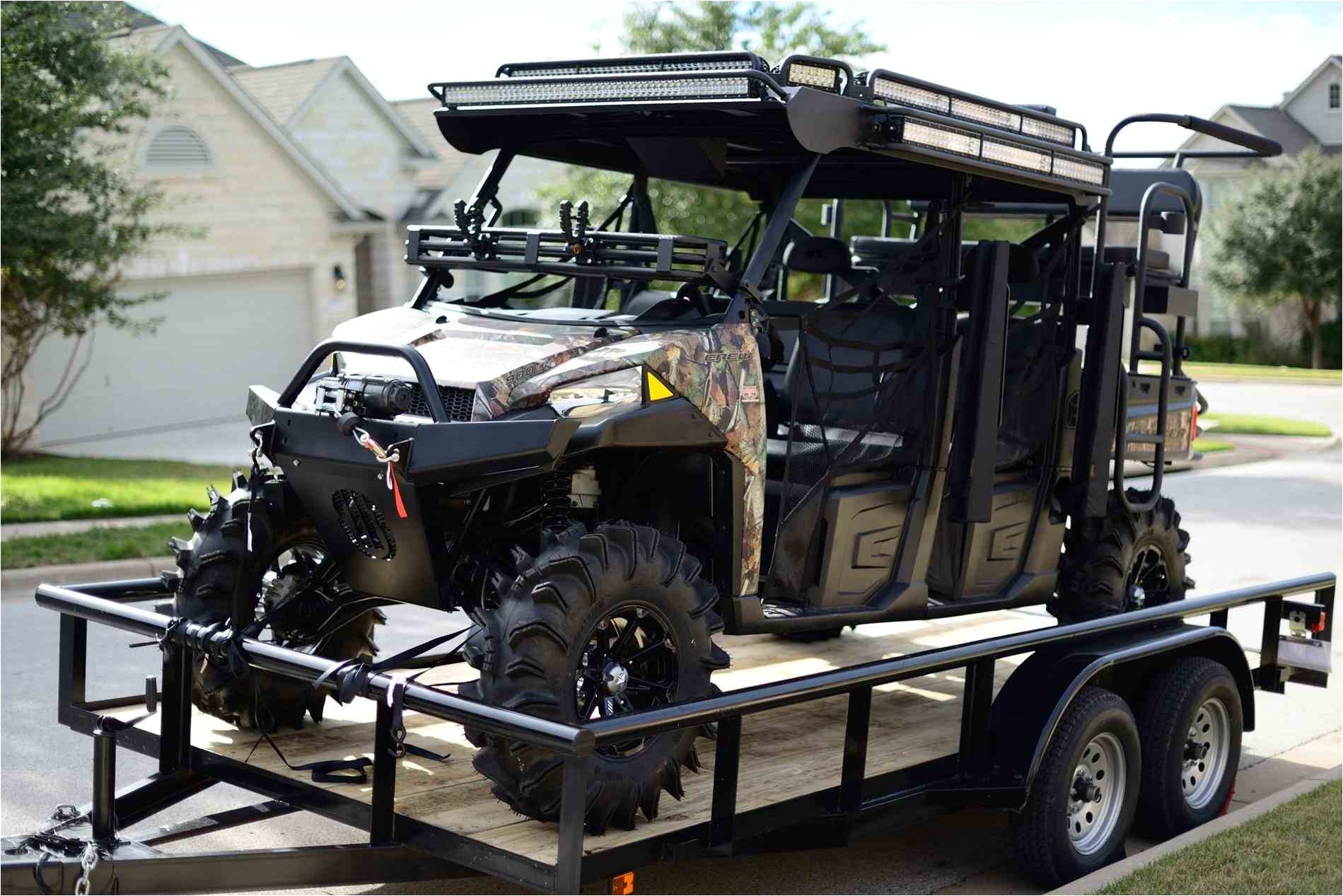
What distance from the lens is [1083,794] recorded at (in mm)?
5723

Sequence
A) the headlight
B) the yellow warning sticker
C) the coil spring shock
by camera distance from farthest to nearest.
Result: the coil spring shock
the yellow warning sticker
the headlight

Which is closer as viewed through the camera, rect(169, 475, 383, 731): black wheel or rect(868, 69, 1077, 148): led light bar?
rect(169, 475, 383, 731): black wheel

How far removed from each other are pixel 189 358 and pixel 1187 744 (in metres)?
20.6

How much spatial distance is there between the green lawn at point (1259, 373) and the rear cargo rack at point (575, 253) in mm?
35667

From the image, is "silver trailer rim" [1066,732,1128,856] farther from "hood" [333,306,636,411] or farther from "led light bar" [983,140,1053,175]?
"hood" [333,306,636,411]

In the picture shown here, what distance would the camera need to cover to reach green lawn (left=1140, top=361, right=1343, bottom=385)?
3975cm

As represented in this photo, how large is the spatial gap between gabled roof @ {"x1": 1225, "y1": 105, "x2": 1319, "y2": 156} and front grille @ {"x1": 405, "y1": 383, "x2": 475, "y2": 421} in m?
51.7

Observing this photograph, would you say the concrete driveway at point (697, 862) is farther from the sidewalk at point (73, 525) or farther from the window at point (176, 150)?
the window at point (176, 150)

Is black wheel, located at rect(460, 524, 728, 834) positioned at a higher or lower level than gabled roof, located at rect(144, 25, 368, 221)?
lower

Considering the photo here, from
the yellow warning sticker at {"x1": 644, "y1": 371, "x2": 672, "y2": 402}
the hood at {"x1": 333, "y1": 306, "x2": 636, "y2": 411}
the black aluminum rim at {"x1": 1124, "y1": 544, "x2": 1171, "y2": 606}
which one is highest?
the hood at {"x1": 333, "y1": 306, "x2": 636, "y2": 411}

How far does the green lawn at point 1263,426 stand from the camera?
2506 centimetres

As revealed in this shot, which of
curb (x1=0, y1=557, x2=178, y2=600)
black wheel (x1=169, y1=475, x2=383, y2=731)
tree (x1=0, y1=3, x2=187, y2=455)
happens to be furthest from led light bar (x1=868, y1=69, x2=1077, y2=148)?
tree (x1=0, y1=3, x2=187, y2=455)

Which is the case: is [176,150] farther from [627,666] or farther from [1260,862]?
[1260,862]

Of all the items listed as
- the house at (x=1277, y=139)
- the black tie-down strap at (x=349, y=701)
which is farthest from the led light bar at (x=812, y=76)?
the house at (x=1277, y=139)
